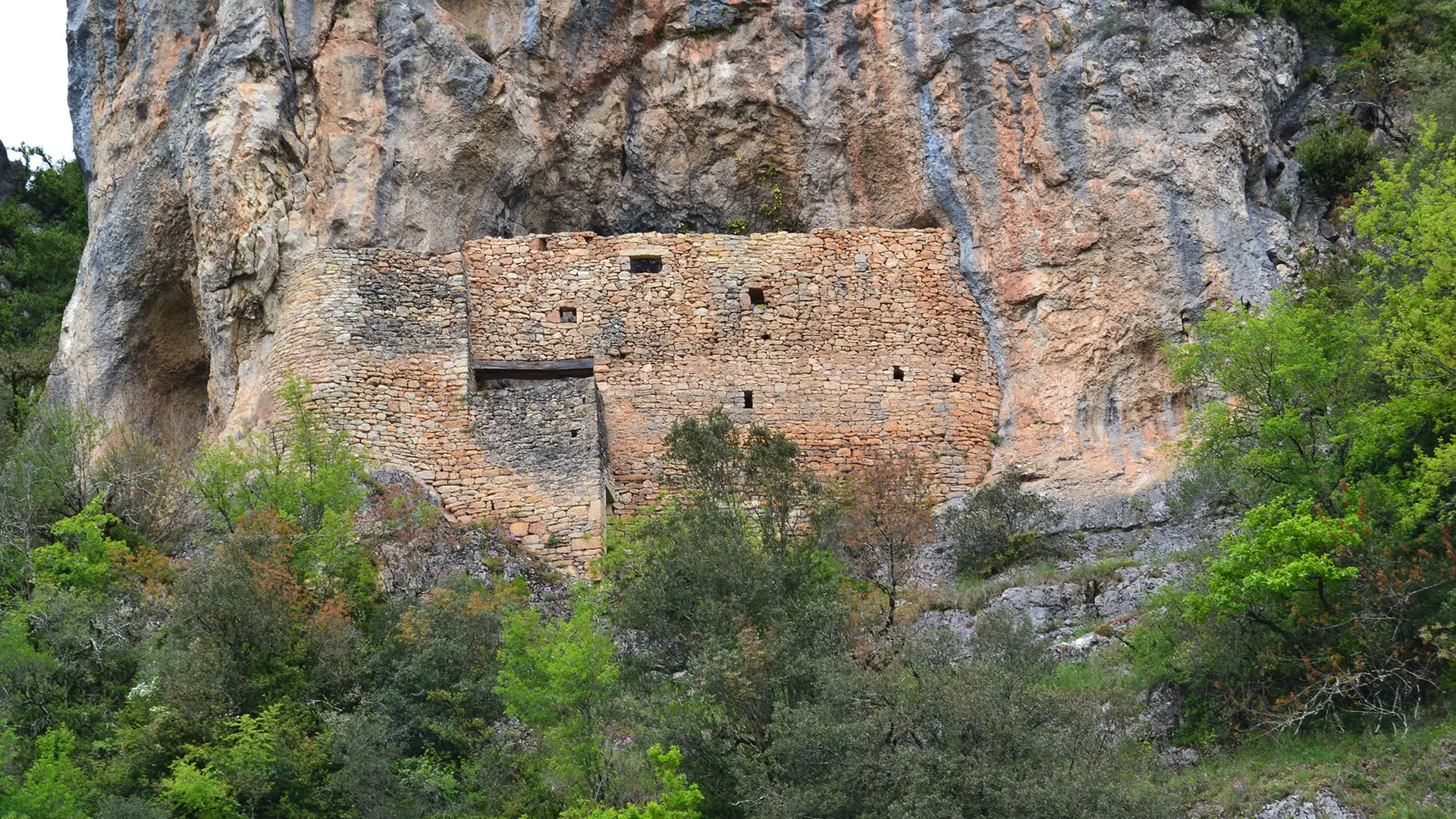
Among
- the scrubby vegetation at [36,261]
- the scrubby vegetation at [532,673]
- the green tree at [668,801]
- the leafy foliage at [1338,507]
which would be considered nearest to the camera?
the green tree at [668,801]

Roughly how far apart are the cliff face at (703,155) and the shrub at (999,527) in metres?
0.93

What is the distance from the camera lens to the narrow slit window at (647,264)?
76.8 ft

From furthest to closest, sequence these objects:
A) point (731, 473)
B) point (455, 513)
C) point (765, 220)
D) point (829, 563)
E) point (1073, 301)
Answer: point (765, 220), point (1073, 301), point (455, 513), point (731, 473), point (829, 563)

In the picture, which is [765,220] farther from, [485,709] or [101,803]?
[101,803]

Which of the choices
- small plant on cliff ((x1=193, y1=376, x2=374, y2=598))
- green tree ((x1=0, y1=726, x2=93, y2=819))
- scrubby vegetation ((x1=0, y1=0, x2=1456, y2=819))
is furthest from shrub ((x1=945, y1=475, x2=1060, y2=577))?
green tree ((x1=0, y1=726, x2=93, y2=819))

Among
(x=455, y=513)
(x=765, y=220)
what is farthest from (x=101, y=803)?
(x=765, y=220)

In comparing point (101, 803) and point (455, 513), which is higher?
point (455, 513)

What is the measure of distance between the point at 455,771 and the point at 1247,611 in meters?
7.62

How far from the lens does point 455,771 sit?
1560 cm

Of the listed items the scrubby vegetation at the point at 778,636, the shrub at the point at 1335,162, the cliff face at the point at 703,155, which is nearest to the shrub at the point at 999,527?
the scrubby vegetation at the point at 778,636

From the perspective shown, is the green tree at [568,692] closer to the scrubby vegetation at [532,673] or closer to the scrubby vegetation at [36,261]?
the scrubby vegetation at [532,673]

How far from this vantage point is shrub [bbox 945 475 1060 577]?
20.0m

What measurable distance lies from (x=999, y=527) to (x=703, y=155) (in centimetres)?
799

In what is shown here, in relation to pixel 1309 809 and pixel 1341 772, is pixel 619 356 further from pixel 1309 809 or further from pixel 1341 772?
pixel 1309 809
